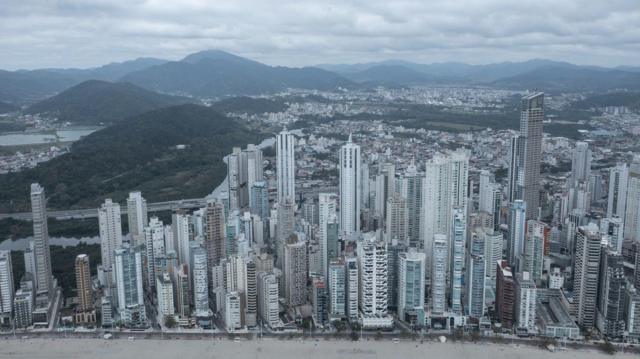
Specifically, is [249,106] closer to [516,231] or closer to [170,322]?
[516,231]

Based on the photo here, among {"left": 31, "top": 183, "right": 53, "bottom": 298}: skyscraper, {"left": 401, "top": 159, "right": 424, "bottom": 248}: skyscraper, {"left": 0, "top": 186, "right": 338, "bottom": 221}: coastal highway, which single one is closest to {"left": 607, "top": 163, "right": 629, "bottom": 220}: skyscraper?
{"left": 401, "top": 159, "right": 424, "bottom": 248}: skyscraper

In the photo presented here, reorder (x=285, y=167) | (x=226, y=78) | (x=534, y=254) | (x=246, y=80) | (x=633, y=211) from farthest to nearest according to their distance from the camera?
(x=226, y=78) < (x=246, y=80) < (x=285, y=167) < (x=633, y=211) < (x=534, y=254)

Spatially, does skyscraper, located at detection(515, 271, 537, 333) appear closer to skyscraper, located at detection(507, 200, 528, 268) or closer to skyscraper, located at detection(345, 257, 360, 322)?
skyscraper, located at detection(507, 200, 528, 268)

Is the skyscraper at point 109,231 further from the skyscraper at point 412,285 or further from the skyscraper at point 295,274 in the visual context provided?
the skyscraper at point 412,285

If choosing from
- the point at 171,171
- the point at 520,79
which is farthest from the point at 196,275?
the point at 520,79

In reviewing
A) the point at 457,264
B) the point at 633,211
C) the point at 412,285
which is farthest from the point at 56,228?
the point at 633,211

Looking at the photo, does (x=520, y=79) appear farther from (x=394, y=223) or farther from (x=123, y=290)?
(x=123, y=290)
